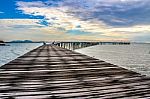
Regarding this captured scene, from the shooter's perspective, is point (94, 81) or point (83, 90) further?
point (94, 81)

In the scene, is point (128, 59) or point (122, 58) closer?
point (128, 59)

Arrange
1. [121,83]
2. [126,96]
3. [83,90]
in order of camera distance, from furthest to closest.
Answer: [121,83] < [83,90] < [126,96]

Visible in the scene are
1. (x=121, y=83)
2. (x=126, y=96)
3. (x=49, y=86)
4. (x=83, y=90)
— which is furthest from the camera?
(x=121, y=83)

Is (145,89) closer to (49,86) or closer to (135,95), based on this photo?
(135,95)

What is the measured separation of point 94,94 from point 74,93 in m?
0.59

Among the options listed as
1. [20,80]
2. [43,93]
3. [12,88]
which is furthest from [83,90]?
[20,80]

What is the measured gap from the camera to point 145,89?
816 cm

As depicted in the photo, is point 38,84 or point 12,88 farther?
point 38,84

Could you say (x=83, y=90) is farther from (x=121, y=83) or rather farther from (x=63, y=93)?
(x=121, y=83)

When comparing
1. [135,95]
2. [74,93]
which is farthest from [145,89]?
[74,93]

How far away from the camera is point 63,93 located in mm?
7480

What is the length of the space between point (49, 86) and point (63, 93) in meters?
1.16

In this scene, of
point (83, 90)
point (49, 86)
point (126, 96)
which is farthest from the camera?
point (49, 86)

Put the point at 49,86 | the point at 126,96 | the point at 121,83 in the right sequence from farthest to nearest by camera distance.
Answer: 1. the point at 121,83
2. the point at 49,86
3. the point at 126,96
